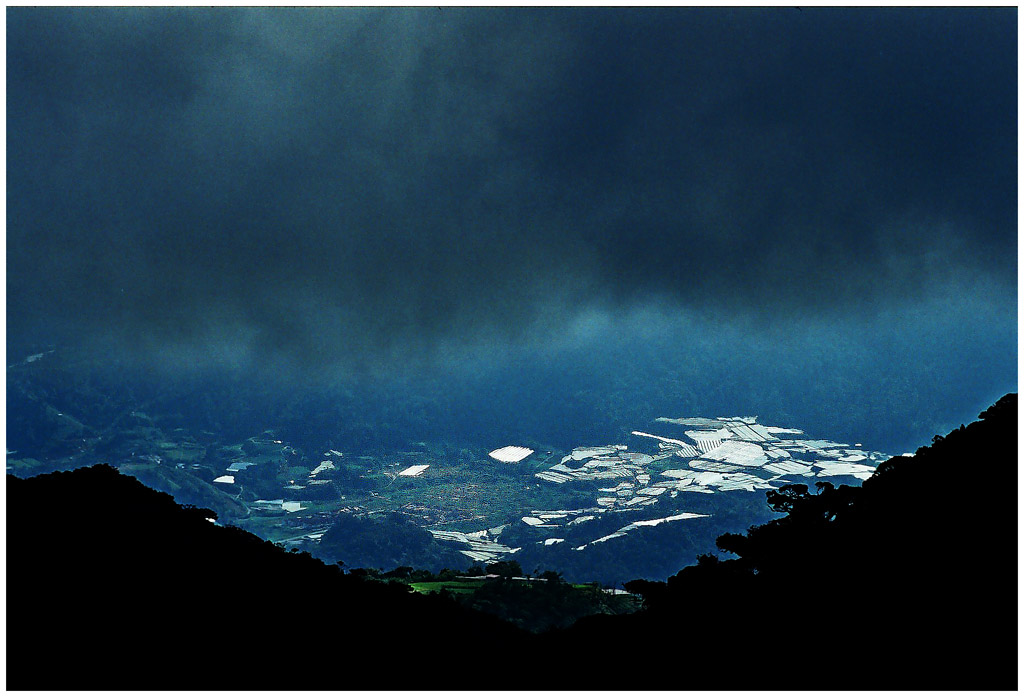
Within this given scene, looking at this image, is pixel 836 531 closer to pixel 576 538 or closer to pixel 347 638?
pixel 347 638

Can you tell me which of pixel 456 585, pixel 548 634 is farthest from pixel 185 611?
pixel 456 585

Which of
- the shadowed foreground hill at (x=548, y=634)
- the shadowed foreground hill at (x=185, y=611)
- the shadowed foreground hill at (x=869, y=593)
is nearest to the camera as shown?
the shadowed foreground hill at (x=869, y=593)

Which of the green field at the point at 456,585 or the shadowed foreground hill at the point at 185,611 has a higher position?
the shadowed foreground hill at the point at 185,611

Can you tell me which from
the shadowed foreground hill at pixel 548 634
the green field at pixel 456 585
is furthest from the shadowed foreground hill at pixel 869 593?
the green field at pixel 456 585

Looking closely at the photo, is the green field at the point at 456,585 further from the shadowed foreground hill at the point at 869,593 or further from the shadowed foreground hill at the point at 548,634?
the shadowed foreground hill at the point at 869,593

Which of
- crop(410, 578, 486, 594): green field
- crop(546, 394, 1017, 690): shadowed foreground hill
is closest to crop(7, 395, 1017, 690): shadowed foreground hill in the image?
crop(546, 394, 1017, 690): shadowed foreground hill

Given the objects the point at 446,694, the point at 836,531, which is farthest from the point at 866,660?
the point at 446,694
